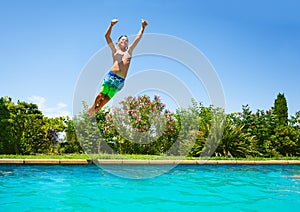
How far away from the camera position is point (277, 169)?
1011cm

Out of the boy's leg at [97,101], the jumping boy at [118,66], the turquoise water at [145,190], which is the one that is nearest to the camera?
the turquoise water at [145,190]

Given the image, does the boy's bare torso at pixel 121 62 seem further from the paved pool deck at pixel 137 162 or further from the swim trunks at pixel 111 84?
the paved pool deck at pixel 137 162

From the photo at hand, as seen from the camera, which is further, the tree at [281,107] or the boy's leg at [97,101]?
the tree at [281,107]

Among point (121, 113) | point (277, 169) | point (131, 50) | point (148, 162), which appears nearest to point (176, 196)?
point (131, 50)

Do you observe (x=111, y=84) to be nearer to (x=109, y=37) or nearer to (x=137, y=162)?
(x=109, y=37)

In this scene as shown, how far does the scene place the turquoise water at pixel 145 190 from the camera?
5.21 meters

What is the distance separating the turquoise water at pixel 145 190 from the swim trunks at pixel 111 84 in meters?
1.87

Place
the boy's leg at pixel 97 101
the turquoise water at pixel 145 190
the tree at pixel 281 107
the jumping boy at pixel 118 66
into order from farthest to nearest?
1. the tree at pixel 281 107
2. the boy's leg at pixel 97 101
3. the jumping boy at pixel 118 66
4. the turquoise water at pixel 145 190

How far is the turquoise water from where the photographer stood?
17.1ft

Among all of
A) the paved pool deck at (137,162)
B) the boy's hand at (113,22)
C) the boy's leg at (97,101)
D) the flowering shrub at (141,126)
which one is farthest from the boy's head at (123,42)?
the flowering shrub at (141,126)

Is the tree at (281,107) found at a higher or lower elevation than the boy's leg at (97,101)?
higher

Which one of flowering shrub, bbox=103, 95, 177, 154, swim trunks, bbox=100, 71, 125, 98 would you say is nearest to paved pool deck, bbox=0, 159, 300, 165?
flowering shrub, bbox=103, 95, 177, 154

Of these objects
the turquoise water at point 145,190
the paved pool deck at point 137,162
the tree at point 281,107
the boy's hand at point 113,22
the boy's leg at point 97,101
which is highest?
the tree at point 281,107

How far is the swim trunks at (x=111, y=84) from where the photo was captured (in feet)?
17.4
